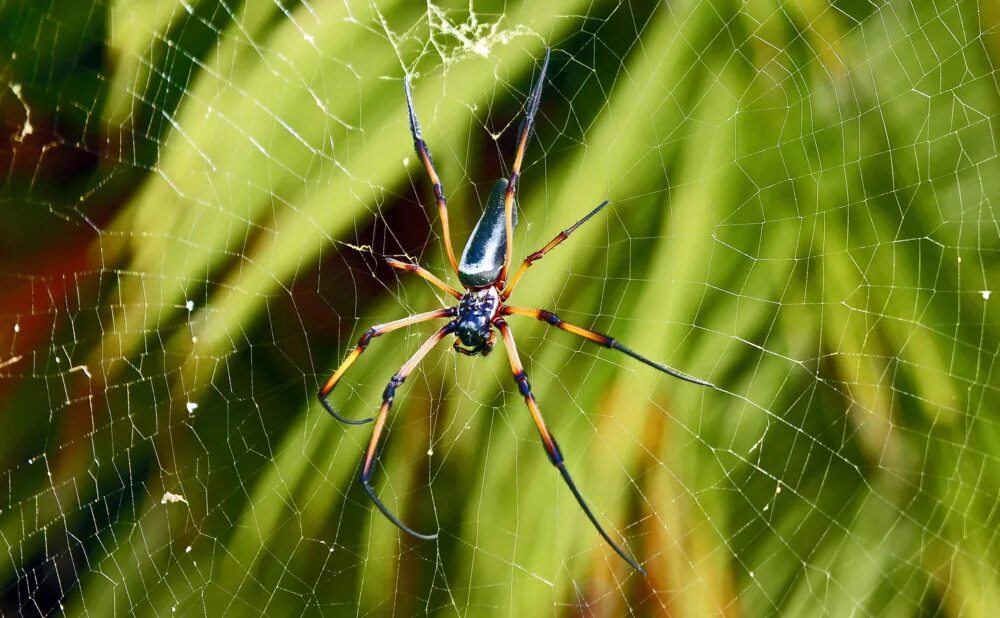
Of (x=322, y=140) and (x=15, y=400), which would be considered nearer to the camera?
(x=322, y=140)

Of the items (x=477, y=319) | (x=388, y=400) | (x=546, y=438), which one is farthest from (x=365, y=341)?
(x=546, y=438)

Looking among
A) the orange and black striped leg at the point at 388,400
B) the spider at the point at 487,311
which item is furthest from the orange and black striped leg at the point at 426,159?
the orange and black striped leg at the point at 388,400

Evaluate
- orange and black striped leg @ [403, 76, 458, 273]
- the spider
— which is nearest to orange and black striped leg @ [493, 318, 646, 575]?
the spider

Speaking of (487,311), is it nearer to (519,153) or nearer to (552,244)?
(552,244)

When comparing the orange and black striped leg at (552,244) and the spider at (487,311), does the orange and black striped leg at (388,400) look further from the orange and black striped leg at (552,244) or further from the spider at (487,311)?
the orange and black striped leg at (552,244)

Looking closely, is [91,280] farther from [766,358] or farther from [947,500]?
[947,500]

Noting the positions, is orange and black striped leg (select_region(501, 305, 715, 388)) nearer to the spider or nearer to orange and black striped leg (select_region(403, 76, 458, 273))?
the spider

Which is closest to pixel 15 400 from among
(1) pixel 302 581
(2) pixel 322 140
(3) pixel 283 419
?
(3) pixel 283 419
